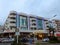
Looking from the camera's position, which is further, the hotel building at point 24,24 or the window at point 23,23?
the window at point 23,23

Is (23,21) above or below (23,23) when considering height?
above

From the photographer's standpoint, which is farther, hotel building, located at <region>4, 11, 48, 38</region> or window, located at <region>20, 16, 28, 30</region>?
window, located at <region>20, 16, 28, 30</region>

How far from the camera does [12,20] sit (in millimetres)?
94875

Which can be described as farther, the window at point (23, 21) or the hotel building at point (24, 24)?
the window at point (23, 21)

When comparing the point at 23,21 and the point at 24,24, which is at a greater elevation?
the point at 23,21

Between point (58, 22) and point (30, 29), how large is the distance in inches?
1773

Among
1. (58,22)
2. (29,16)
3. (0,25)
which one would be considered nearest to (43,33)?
(29,16)

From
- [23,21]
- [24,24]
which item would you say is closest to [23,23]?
[24,24]

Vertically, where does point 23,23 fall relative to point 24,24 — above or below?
above

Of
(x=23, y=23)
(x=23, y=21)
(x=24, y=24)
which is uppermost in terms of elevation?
(x=23, y=21)

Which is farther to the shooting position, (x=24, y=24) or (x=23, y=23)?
(x=24, y=24)

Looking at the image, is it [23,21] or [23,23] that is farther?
[23,21]

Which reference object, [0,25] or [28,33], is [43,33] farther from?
[0,25]

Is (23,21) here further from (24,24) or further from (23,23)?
(24,24)
